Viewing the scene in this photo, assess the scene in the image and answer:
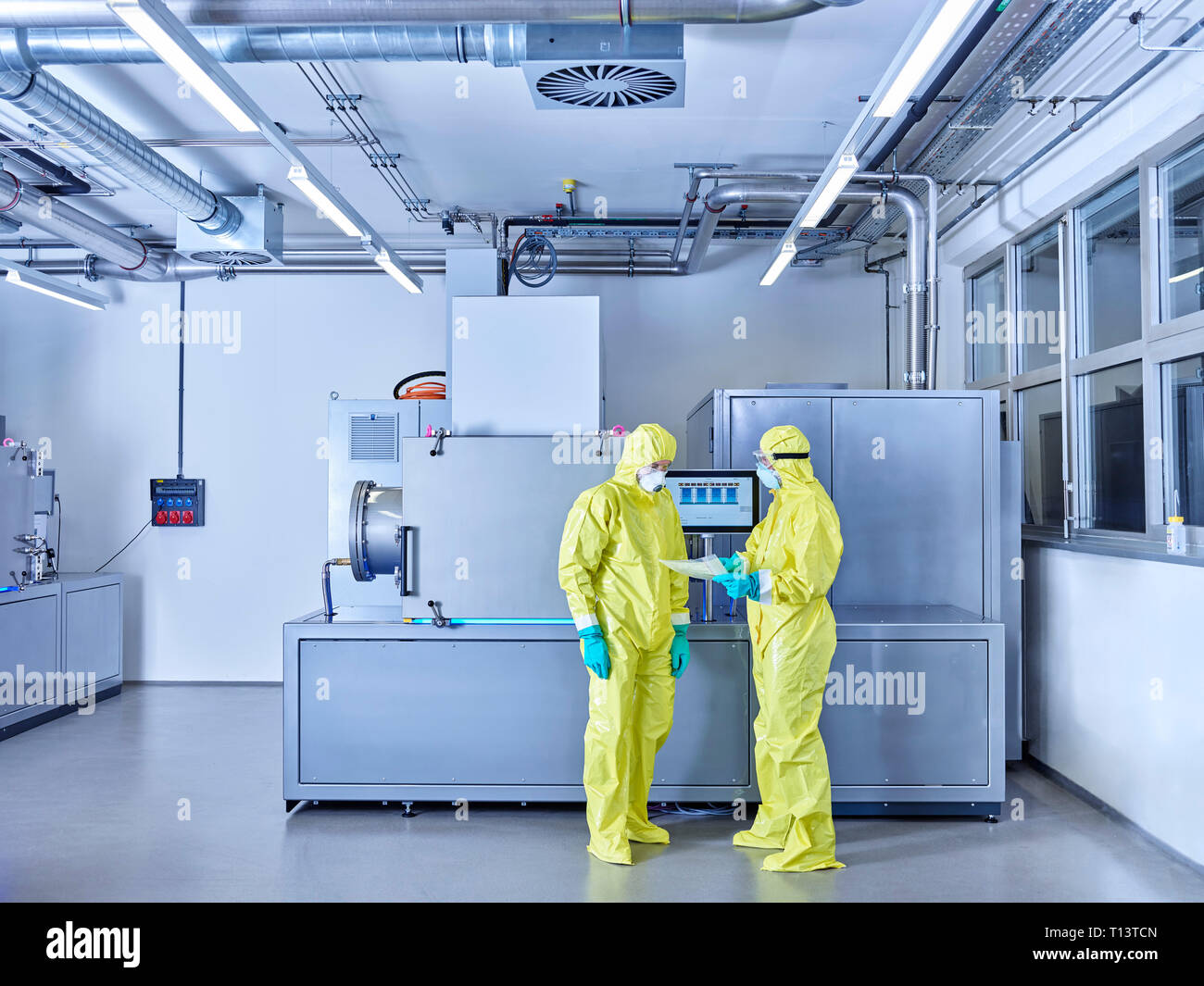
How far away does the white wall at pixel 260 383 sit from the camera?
16.9ft

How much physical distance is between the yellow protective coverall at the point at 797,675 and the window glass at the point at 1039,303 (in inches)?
73.4

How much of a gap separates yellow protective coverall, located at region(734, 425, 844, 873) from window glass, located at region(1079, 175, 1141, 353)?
1.67m

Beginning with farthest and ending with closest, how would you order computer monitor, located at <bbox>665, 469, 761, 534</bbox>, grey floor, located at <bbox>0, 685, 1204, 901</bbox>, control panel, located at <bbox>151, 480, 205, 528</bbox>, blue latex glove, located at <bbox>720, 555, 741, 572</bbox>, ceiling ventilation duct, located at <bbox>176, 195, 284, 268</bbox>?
control panel, located at <bbox>151, 480, 205, 528</bbox> < ceiling ventilation duct, located at <bbox>176, 195, 284, 268</bbox> < computer monitor, located at <bbox>665, 469, 761, 534</bbox> < blue latex glove, located at <bbox>720, 555, 741, 572</bbox> < grey floor, located at <bbox>0, 685, 1204, 901</bbox>

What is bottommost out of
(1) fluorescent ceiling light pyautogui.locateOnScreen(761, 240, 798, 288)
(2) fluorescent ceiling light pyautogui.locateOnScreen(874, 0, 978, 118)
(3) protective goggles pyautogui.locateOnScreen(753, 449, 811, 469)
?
(3) protective goggles pyautogui.locateOnScreen(753, 449, 811, 469)

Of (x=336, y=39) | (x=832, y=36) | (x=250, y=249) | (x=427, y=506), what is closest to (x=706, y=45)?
(x=832, y=36)

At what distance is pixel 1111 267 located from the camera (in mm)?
3346

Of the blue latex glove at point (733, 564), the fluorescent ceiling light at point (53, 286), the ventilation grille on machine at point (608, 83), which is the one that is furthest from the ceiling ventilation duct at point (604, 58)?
the fluorescent ceiling light at point (53, 286)

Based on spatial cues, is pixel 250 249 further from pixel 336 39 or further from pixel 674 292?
pixel 674 292

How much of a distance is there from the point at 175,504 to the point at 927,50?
493 centimetres

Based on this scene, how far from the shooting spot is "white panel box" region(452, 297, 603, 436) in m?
3.15

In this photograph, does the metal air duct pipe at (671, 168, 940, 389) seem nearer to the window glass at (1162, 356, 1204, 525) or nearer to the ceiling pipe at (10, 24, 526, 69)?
the window glass at (1162, 356, 1204, 525)

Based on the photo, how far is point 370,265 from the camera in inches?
192

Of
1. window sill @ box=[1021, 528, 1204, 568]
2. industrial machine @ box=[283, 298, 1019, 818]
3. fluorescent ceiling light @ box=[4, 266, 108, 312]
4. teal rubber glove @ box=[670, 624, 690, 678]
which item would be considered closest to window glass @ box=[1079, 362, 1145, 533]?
window sill @ box=[1021, 528, 1204, 568]
